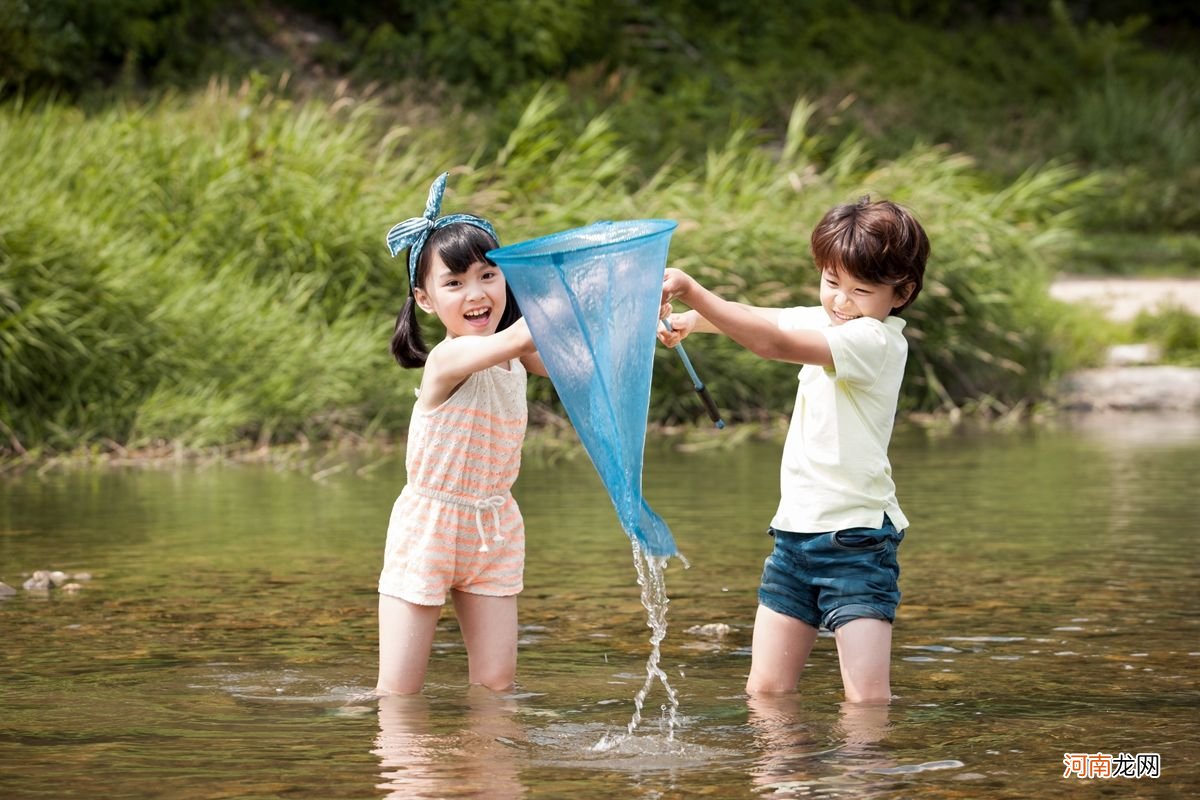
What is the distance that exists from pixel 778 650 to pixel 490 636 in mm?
747

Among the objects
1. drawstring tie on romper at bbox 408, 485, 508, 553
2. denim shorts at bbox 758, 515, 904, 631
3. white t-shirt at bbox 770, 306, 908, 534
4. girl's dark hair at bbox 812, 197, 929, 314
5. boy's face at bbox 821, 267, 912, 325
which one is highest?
girl's dark hair at bbox 812, 197, 929, 314

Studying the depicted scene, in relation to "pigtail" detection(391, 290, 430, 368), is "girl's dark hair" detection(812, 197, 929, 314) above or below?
above

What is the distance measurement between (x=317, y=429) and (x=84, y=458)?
1.62 metres

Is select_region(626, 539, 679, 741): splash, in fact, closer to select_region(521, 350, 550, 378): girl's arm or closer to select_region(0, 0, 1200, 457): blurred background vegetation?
select_region(521, 350, 550, 378): girl's arm

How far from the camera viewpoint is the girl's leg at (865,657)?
179 inches

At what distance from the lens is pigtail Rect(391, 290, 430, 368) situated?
195 inches

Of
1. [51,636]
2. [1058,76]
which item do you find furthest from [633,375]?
[1058,76]

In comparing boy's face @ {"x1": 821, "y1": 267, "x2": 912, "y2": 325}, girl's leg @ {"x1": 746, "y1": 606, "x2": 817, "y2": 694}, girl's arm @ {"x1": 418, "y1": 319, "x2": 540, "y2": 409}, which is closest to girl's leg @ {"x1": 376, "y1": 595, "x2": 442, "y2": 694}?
girl's arm @ {"x1": 418, "y1": 319, "x2": 540, "y2": 409}

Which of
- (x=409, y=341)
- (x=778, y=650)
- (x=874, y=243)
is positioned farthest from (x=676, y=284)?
(x=778, y=650)

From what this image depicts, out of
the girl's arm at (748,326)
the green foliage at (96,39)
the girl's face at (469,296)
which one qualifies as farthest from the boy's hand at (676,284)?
the green foliage at (96,39)

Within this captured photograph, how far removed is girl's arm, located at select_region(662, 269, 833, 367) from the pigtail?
0.78 metres

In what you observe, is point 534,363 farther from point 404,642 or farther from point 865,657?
point 865,657

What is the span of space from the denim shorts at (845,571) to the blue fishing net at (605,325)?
351 mm

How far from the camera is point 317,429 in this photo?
39.2 ft
